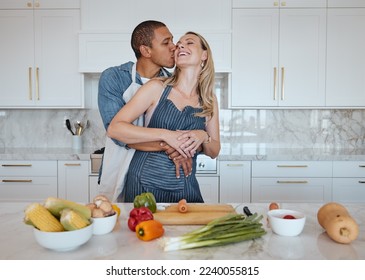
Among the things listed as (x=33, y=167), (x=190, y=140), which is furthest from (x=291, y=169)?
(x=33, y=167)

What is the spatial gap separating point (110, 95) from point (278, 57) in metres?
2.18

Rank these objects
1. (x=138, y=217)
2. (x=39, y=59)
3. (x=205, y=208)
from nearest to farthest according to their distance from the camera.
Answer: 1. (x=138, y=217)
2. (x=205, y=208)
3. (x=39, y=59)

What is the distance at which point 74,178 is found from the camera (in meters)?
3.35

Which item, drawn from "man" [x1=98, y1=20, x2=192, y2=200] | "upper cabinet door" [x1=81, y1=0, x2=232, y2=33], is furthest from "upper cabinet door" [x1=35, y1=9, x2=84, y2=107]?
"man" [x1=98, y1=20, x2=192, y2=200]

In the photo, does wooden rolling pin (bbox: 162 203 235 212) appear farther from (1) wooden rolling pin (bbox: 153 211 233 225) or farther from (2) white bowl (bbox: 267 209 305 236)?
(2) white bowl (bbox: 267 209 305 236)

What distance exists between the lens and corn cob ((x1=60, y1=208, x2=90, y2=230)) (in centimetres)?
97

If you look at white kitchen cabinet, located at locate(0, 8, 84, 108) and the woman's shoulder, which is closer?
the woman's shoulder

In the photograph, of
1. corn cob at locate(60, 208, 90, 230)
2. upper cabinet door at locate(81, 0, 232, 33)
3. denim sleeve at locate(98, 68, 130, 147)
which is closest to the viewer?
corn cob at locate(60, 208, 90, 230)

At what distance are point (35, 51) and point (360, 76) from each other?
126 inches

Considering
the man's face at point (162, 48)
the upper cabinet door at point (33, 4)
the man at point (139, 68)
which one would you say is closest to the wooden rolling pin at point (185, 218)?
the man at point (139, 68)

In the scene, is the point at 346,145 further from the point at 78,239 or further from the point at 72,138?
the point at 78,239

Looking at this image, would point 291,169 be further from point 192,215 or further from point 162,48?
point 192,215

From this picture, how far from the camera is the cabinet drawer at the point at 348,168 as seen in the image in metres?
3.32

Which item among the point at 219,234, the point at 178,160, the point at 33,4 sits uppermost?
the point at 33,4
